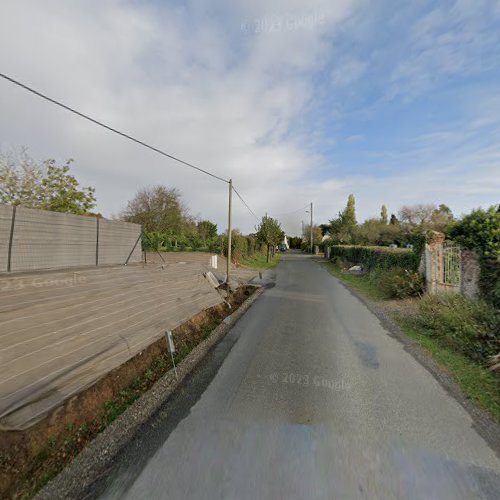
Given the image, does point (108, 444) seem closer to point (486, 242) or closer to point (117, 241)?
point (117, 241)

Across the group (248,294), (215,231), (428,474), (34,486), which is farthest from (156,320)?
(215,231)

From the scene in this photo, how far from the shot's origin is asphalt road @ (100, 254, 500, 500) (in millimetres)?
1920

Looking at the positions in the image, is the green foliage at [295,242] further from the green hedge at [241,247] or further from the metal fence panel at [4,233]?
the metal fence panel at [4,233]

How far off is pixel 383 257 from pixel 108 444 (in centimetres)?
1323

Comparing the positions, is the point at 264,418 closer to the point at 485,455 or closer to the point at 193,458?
the point at 193,458

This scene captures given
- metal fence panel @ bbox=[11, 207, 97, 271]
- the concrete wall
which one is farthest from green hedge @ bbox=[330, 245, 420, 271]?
metal fence panel @ bbox=[11, 207, 97, 271]

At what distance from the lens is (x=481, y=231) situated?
6203 mm

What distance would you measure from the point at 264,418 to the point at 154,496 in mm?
1213

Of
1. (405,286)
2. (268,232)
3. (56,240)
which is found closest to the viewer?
(56,240)

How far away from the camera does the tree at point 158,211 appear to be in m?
30.6

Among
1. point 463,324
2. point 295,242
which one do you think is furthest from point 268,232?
point 295,242

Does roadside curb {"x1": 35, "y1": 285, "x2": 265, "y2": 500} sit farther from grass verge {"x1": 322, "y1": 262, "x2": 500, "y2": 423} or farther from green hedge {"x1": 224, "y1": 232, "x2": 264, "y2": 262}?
green hedge {"x1": 224, "y1": 232, "x2": 264, "y2": 262}

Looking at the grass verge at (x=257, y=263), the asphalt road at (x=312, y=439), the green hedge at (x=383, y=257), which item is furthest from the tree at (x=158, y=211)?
the asphalt road at (x=312, y=439)

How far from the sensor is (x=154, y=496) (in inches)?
72.3
